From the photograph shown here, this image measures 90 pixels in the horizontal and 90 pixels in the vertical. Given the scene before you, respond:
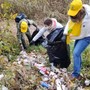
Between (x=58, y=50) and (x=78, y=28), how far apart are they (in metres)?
0.87

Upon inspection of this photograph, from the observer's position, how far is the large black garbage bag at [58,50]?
7680 millimetres

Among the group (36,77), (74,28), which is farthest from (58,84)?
(74,28)

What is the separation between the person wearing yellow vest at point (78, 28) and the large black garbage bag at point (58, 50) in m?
0.33

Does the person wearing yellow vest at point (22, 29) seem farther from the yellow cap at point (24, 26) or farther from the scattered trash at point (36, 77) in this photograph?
the scattered trash at point (36, 77)

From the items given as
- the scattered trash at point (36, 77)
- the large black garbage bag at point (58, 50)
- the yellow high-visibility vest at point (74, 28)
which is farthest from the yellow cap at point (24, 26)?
the yellow high-visibility vest at point (74, 28)

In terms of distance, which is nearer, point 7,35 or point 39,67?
point 39,67

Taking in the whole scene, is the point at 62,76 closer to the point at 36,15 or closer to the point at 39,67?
the point at 39,67

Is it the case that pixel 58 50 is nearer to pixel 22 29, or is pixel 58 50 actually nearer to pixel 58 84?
pixel 58 84

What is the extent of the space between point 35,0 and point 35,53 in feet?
18.1

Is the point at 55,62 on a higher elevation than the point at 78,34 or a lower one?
lower

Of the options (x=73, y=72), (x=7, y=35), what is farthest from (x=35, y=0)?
(x=73, y=72)

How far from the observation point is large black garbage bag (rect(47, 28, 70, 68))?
25.2 ft

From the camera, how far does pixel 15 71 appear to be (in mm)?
6488

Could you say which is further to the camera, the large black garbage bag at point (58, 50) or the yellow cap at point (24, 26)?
the yellow cap at point (24, 26)
